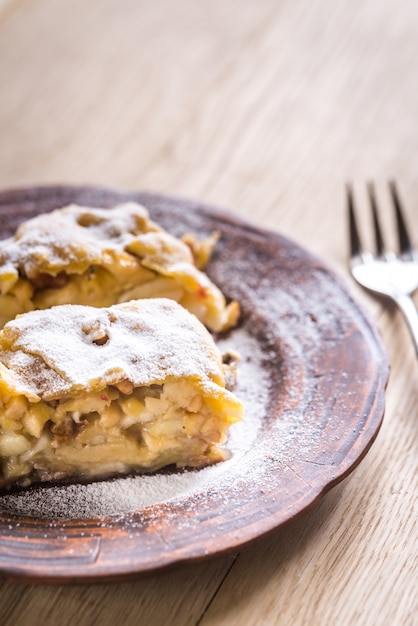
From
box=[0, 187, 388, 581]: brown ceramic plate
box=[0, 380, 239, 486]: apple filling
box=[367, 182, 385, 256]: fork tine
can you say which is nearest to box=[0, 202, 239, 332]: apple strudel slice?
box=[0, 187, 388, 581]: brown ceramic plate

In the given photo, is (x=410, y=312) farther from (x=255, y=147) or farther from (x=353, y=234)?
(x=255, y=147)

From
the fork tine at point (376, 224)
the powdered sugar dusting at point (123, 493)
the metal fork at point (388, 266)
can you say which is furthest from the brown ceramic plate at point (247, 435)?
the fork tine at point (376, 224)

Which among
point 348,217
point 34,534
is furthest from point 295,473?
point 348,217

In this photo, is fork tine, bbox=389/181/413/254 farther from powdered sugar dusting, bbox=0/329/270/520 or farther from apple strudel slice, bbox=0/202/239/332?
powdered sugar dusting, bbox=0/329/270/520

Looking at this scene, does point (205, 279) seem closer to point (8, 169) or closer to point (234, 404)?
point (234, 404)

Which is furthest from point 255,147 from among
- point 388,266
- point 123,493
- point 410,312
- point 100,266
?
point 123,493
